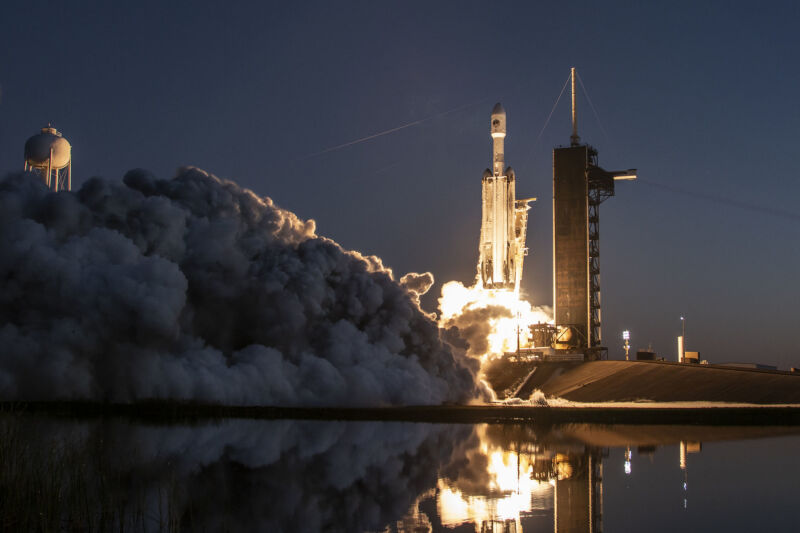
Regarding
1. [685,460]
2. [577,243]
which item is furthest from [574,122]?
[685,460]

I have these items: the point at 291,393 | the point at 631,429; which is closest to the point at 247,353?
the point at 291,393

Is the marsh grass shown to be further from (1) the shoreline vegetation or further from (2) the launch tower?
(2) the launch tower

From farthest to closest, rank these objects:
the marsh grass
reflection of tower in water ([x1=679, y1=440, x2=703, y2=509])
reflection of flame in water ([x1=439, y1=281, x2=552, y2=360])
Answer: reflection of flame in water ([x1=439, y1=281, x2=552, y2=360]), reflection of tower in water ([x1=679, y1=440, x2=703, y2=509]), the marsh grass

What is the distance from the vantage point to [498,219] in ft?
249

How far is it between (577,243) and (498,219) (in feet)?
25.2

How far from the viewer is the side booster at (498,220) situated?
75.9m

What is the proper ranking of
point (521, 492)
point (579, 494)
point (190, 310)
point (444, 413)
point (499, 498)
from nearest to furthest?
point (499, 498)
point (579, 494)
point (521, 492)
point (444, 413)
point (190, 310)

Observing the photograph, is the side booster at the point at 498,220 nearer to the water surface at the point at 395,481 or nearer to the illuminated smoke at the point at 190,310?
the illuminated smoke at the point at 190,310

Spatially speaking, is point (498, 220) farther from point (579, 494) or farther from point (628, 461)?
point (579, 494)

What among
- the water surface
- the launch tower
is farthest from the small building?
the water surface

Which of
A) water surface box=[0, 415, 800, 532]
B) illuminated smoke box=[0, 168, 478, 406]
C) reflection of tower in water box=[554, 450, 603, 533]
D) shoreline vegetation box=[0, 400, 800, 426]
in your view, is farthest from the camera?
illuminated smoke box=[0, 168, 478, 406]

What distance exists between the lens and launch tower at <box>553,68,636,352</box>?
7788 cm

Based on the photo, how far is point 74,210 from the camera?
52.9 metres

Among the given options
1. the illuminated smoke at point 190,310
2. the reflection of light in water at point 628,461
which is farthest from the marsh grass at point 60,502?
the illuminated smoke at point 190,310
